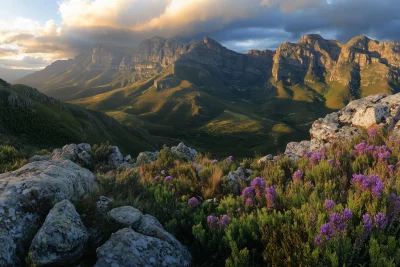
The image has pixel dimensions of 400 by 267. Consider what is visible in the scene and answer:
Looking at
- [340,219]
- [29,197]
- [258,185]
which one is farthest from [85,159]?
[340,219]

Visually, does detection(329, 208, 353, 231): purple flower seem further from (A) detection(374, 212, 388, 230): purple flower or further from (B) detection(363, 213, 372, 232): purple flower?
(A) detection(374, 212, 388, 230): purple flower

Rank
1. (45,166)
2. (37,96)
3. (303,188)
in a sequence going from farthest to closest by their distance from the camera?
(37,96)
(45,166)
(303,188)

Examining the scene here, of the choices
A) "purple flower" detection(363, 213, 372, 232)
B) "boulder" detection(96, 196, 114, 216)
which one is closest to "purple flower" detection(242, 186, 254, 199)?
"purple flower" detection(363, 213, 372, 232)

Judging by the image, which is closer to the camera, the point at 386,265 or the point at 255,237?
the point at 386,265

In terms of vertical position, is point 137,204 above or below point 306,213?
below

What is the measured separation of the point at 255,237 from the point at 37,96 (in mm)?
89372

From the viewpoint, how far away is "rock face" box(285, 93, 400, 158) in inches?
583

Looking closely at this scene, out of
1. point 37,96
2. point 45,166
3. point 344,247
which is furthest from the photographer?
point 37,96

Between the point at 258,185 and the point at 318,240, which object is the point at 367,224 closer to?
the point at 318,240

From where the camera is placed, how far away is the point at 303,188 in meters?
6.10

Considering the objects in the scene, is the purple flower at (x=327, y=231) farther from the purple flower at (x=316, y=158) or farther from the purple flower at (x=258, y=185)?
the purple flower at (x=316, y=158)

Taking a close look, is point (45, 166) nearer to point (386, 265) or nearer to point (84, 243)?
point (84, 243)

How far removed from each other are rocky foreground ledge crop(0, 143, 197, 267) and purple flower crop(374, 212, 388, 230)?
2.87 metres

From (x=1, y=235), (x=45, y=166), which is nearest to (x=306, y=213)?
(x=1, y=235)
